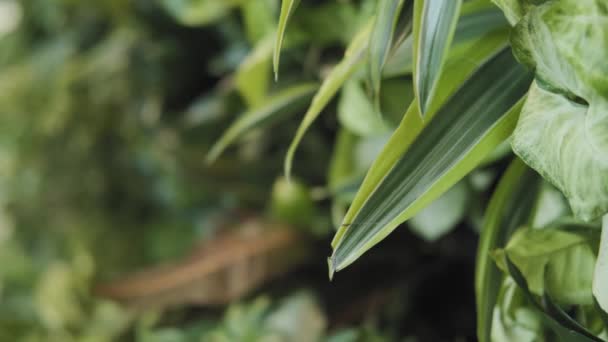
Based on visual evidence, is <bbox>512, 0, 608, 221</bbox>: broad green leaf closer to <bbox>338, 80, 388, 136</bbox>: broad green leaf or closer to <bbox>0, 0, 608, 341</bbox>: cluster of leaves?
<bbox>0, 0, 608, 341</bbox>: cluster of leaves

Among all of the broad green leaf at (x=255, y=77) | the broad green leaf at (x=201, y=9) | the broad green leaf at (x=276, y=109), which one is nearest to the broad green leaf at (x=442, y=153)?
the broad green leaf at (x=276, y=109)

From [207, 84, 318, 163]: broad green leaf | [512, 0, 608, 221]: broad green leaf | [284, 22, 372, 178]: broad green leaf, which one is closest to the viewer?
[512, 0, 608, 221]: broad green leaf

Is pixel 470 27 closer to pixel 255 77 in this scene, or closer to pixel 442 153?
pixel 442 153

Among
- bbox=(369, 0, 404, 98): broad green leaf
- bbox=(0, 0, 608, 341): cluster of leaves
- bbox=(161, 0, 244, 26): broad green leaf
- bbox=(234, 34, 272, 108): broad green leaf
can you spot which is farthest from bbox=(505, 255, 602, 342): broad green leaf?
bbox=(161, 0, 244, 26): broad green leaf

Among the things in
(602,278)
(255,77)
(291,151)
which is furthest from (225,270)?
(602,278)

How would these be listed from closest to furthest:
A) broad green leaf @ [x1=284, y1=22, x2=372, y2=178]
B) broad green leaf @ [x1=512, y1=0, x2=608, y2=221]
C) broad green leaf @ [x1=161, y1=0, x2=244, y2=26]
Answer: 1. broad green leaf @ [x1=512, y1=0, x2=608, y2=221]
2. broad green leaf @ [x1=284, y1=22, x2=372, y2=178]
3. broad green leaf @ [x1=161, y1=0, x2=244, y2=26]

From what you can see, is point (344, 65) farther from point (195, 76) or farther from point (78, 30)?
point (78, 30)

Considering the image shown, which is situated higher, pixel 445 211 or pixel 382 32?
pixel 382 32
